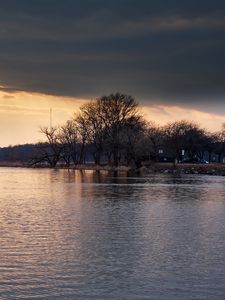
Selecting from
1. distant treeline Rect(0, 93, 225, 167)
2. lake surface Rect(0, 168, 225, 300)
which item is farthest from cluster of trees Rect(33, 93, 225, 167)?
lake surface Rect(0, 168, 225, 300)

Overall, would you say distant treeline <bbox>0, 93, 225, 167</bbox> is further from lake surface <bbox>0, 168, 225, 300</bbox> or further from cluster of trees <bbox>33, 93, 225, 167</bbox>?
lake surface <bbox>0, 168, 225, 300</bbox>

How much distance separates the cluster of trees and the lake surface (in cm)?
9456

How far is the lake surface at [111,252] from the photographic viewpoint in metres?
15.1

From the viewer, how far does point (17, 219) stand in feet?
95.5

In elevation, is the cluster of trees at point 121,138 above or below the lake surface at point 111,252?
above

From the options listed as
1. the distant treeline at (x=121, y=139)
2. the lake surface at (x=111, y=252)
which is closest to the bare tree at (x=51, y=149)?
the distant treeline at (x=121, y=139)

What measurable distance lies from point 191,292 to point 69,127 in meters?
146

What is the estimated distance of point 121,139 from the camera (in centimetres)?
12912

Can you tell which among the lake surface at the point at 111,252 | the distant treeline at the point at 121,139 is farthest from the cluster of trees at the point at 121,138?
the lake surface at the point at 111,252

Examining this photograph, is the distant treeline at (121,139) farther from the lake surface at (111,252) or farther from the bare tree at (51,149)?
the lake surface at (111,252)

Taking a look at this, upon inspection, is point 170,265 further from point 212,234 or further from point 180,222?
point 180,222

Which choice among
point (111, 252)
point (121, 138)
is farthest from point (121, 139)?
point (111, 252)

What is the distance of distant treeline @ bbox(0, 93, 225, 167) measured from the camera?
130m

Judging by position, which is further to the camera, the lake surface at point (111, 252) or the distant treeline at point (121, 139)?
the distant treeline at point (121, 139)
